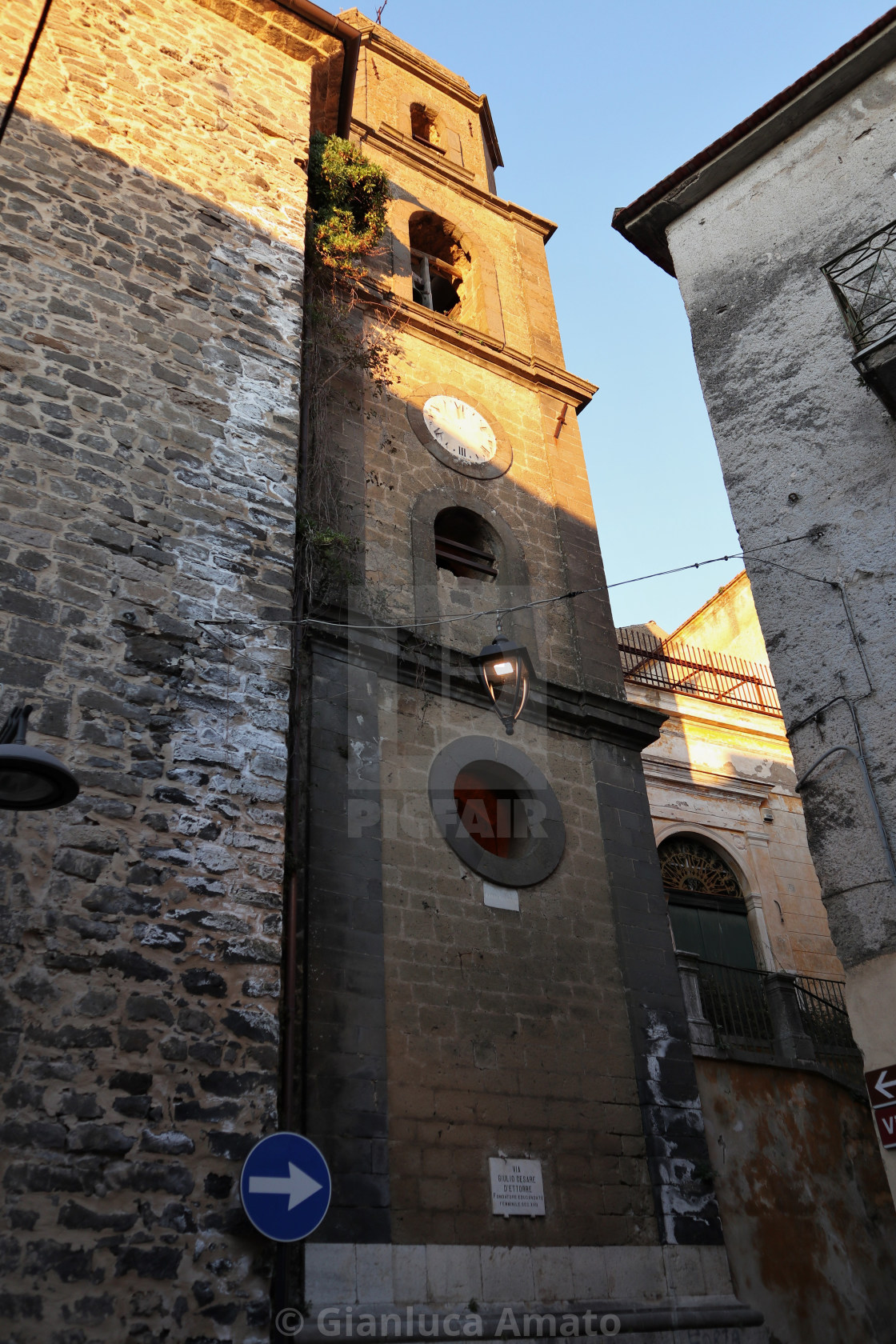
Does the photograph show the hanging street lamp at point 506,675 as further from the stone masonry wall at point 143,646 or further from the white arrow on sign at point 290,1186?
the white arrow on sign at point 290,1186

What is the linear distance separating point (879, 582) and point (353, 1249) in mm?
5074

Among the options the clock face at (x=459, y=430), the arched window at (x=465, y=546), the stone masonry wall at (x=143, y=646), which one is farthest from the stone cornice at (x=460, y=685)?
the clock face at (x=459, y=430)

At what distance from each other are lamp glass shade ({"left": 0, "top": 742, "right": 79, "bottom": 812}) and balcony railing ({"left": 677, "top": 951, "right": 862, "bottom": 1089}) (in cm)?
609

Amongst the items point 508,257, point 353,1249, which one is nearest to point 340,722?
point 353,1249

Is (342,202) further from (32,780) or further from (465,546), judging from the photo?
(32,780)

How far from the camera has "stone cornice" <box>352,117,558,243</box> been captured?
1255 cm

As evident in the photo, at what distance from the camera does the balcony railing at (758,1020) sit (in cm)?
895

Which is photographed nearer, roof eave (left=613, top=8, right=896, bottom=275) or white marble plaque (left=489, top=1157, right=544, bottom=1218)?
white marble plaque (left=489, top=1157, right=544, bottom=1218)

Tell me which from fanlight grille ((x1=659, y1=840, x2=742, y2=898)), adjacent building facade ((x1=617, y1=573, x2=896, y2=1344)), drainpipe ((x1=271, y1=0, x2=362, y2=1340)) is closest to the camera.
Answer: drainpipe ((x1=271, y1=0, x2=362, y2=1340))

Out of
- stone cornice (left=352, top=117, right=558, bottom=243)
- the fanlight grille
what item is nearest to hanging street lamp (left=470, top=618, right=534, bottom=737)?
the fanlight grille

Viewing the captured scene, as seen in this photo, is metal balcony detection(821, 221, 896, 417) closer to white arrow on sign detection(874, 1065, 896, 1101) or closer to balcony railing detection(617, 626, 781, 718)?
white arrow on sign detection(874, 1065, 896, 1101)

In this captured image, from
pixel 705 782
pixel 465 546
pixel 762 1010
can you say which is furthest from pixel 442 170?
pixel 762 1010

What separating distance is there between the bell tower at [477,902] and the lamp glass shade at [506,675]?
0.60 feet

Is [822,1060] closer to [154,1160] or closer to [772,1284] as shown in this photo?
[772,1284]
